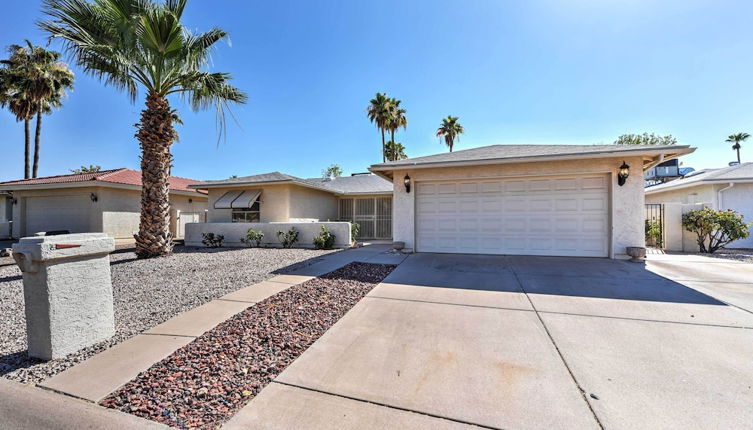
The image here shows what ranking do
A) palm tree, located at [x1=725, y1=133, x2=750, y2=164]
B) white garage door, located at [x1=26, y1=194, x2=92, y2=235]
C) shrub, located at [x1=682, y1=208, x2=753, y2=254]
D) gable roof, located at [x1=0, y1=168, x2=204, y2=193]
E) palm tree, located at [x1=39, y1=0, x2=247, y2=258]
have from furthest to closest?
1. palm tree, located at [x1=725, y1=133, x2=750, y2=164]
2. white garage door, located at [x1=26, y1=194, x2=92, y2=235]
3. gable roof, located at [x1=0, y1=168, x2=204, y2=193]
4. shrub, located at [x1=682, y1=208, x2=753, y2=254]
5. palm tree, located at [x1=39, y1=0, x2=247, y2=258]

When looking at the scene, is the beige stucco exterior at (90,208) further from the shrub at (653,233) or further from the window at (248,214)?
the shrub at (653,233)

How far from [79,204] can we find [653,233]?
89.5 ft

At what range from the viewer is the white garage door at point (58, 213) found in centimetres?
1552

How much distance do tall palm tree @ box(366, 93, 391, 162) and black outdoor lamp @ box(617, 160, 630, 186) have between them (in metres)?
20.9

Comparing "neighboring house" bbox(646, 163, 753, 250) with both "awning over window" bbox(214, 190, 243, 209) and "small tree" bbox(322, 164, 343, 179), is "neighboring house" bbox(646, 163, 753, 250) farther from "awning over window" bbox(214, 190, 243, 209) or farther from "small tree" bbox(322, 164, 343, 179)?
"small tree" bbox(322, 164, 343, 179)

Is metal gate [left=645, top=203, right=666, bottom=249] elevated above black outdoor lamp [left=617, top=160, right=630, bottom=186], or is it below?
below

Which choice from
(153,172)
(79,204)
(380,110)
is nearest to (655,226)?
(153,172)

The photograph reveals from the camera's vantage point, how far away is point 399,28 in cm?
1052

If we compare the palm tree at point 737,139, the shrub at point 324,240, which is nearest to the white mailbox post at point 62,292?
the shrub at point 324,240

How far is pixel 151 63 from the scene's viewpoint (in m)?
9.03

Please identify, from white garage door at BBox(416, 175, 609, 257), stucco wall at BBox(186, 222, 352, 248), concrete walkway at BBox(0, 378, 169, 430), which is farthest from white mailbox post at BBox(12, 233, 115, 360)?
stucco wall at BBox(186, 222, 352, 248)

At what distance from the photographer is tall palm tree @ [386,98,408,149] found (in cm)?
2688

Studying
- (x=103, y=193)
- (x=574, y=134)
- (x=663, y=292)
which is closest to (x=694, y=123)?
(x=574, y=134)

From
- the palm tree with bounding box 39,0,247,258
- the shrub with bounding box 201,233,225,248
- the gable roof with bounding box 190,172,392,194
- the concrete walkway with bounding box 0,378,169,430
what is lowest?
the concrete walkway with bounding box 0,378,169,430
